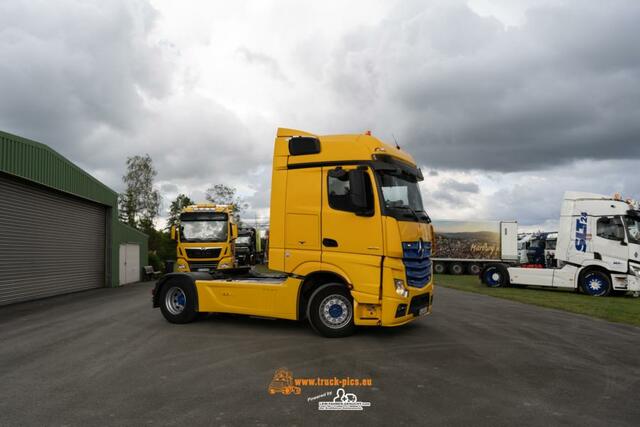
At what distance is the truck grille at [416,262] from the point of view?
747 centimetres

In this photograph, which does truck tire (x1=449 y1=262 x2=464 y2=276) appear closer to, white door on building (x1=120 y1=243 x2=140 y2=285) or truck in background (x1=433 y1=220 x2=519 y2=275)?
truck in background (x1=433 y1=220 x2=519 y2=275)

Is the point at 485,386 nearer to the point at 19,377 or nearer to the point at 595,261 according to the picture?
the point at 19,377

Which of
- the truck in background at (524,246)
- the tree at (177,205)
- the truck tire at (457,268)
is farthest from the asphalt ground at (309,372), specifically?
the tree at (177,205)

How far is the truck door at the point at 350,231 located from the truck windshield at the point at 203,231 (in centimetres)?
1142

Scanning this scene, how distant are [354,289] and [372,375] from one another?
1.97m

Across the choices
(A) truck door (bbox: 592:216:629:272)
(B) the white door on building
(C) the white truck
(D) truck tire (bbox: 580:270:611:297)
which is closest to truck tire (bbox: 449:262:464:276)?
(C) the white truck

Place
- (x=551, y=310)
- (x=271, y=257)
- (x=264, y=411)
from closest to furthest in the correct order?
(x=264, y=411) → (x=271, y=257) → (x=551, y=310)

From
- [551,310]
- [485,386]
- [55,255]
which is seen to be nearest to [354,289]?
[485,386]

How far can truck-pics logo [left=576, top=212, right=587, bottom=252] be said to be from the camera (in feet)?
54.4

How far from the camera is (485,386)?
205 inches

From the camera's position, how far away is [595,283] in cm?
1659

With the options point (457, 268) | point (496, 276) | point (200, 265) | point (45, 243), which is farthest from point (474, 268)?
point (45, 243)

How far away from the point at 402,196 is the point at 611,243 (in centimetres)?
1206

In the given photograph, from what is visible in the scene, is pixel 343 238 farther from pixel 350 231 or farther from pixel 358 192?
pixel 358 192
